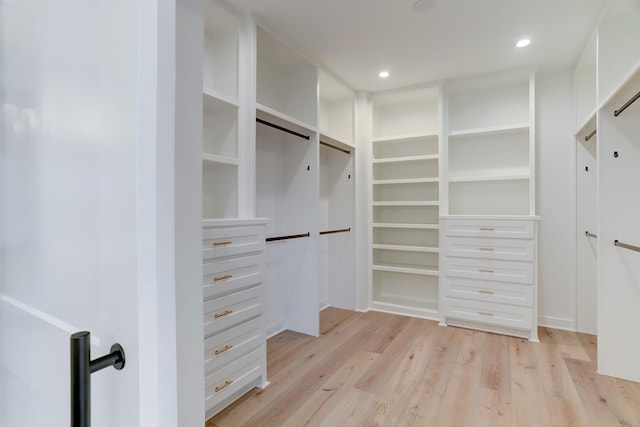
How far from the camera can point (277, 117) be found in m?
2.47

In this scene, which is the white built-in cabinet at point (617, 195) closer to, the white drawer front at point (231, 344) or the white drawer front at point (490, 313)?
the white drawer front at point (490, 313)

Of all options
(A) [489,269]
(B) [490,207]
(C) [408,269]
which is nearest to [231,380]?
(C) [408,269]

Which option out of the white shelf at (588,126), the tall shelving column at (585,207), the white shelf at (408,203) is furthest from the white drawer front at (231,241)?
the tall shelving column at (585,207)

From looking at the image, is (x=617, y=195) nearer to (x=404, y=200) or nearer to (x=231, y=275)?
(x=404, y=200)

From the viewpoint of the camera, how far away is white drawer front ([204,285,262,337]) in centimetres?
173

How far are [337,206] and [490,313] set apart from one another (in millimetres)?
1891

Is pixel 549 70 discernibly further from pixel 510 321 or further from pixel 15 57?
pixel 15 57

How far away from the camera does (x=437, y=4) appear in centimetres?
206

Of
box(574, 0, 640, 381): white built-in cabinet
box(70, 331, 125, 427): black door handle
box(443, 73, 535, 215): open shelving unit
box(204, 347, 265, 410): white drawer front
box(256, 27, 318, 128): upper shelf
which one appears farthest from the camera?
box(443, 73, 535, 215): open shelving unit

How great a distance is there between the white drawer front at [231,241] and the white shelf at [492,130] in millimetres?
2362

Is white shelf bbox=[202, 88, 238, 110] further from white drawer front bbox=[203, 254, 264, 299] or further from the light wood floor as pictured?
the light wood floor

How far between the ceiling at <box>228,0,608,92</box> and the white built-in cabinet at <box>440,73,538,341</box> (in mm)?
389

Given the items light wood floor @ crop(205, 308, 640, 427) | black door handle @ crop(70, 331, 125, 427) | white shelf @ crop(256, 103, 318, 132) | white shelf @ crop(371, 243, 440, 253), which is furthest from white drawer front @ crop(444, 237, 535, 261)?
black door handle @ crop(70, 331, 125, 427)

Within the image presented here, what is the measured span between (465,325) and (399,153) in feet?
6.67
